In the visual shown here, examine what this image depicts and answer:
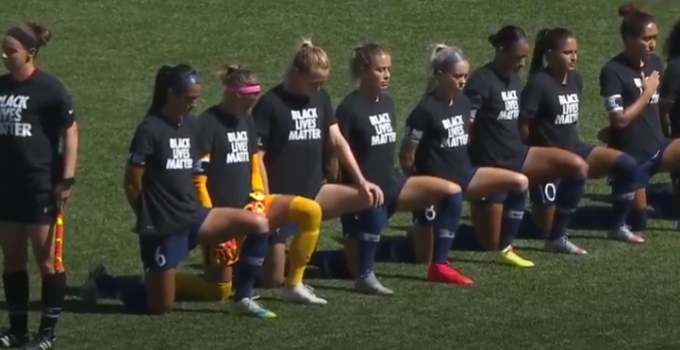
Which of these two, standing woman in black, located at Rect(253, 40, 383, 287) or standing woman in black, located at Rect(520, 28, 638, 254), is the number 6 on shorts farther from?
standing woman in black, located at Rect(520, 28, 638, 254)

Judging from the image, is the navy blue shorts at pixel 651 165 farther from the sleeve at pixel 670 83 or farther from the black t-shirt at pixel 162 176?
the black t-shirt at pixel 162 176

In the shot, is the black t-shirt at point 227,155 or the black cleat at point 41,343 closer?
the black cleat at point 41,343

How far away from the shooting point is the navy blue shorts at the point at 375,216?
9.84 metres

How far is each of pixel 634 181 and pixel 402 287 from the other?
2.09m

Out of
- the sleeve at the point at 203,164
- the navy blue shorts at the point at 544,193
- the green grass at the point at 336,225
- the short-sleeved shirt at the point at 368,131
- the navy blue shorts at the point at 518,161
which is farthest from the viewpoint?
the navy blue shorts at the point at 544,193

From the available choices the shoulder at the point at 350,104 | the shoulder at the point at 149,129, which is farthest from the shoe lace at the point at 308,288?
the shoulder at the point at 149,129

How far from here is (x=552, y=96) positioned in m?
10.9

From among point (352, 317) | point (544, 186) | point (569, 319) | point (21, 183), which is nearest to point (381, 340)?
point (352, 317)

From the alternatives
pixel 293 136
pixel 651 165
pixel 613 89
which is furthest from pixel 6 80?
pixel 651 165

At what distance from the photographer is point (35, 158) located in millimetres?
8305

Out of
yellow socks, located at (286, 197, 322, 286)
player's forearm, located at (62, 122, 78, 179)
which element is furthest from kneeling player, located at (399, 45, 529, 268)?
player's forearm, located at (62, 122, 78, 179)

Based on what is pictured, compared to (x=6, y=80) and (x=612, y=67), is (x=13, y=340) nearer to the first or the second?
(x=6, y=80)

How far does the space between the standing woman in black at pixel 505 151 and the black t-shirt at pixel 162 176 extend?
7.76 feet

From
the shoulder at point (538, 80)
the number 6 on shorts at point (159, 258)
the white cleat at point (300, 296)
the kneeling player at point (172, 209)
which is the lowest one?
the white cleat at point (300, 296)
